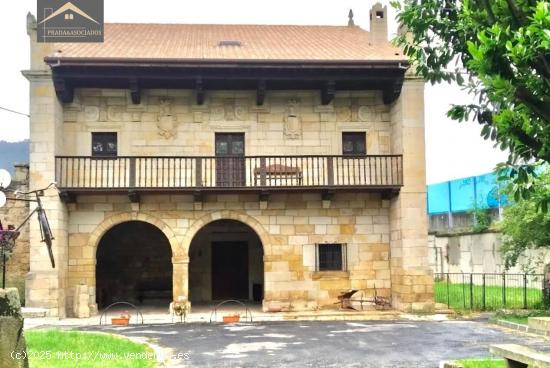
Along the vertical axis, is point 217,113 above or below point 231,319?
above

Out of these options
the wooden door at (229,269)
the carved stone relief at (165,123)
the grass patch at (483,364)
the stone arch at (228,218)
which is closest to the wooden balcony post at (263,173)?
the stone arch at (228,218)

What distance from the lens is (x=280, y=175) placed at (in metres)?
18.3

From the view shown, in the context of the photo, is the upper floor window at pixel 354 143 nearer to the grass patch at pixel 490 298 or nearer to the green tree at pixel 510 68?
the grass patch at pixel 490 298

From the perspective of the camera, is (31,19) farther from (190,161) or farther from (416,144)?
(416,144)

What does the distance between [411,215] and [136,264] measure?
32.0ft

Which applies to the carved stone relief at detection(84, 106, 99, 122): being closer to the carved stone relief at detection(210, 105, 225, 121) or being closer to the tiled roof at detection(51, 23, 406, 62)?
the tiled roof at detection(51, 23, 406, 62)

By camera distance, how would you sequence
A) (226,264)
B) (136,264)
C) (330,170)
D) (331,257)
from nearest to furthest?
(330,170), (331,257), (226,264), (136,264)

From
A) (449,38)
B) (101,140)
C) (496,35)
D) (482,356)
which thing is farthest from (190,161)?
(496,35)

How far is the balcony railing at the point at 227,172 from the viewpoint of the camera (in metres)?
17.7

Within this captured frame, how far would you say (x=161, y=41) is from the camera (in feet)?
67.8

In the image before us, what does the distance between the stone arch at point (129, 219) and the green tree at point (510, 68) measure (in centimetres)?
1198

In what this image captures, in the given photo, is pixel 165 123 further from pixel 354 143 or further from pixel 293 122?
pixel 354 143

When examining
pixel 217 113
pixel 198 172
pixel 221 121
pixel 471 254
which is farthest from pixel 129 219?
pixel 471 254

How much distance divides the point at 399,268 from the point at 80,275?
900cm
